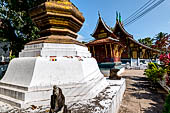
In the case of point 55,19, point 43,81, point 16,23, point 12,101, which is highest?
point 16,23

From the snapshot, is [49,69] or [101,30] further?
[101,30]

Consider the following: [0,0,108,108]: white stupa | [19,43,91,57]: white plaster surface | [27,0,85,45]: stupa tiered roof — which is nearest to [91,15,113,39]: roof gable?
[27,0,85,45]: stupa tiered roof

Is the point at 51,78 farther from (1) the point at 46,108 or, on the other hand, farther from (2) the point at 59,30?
(2) the point at 59,30

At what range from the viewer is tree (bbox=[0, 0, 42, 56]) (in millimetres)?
9744

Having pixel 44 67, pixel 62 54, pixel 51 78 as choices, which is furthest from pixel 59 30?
pixel 51 78

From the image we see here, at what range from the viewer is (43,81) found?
7.92 ft

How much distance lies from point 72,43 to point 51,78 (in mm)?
1264

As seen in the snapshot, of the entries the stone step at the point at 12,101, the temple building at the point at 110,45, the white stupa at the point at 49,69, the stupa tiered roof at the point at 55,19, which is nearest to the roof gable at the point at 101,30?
the temple building at the point at 110,45

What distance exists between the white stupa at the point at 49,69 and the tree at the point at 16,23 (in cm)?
806

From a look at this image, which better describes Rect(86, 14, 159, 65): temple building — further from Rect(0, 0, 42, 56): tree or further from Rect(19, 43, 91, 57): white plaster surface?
Rect(19, 43, 91, 57): white plaster surface

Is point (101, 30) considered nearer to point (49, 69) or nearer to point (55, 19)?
point (55, 19)

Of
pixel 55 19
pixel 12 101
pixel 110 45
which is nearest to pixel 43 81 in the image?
pixel 12 101

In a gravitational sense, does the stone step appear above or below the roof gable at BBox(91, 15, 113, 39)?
below

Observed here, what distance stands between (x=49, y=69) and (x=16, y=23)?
10.1 meters
